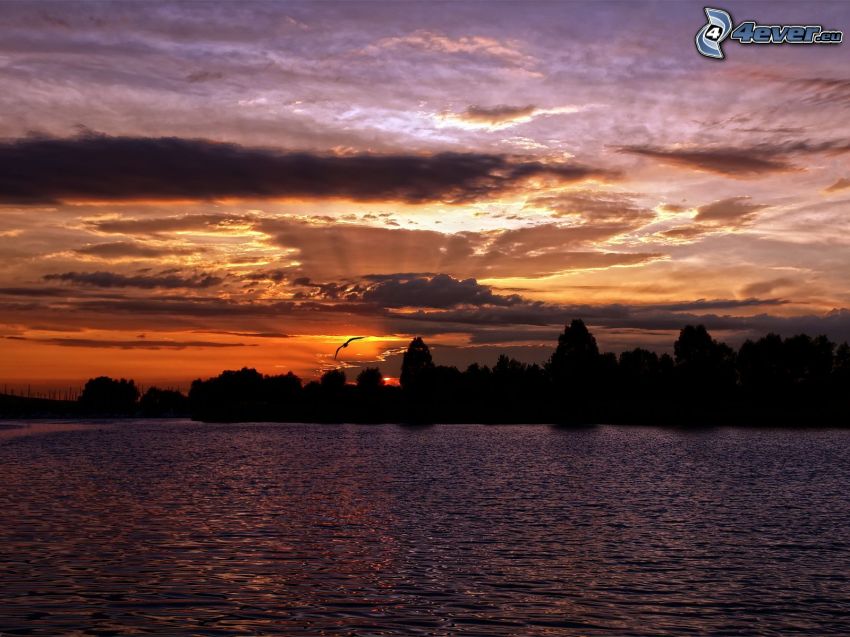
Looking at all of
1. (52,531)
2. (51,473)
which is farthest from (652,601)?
(51,473)

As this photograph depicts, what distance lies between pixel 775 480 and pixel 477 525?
1748 inches

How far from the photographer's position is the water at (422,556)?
2820 cm

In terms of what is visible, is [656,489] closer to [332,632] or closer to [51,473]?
[332,632]

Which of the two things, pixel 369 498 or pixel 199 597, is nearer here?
pixel 199 597

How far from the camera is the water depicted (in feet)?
92.5

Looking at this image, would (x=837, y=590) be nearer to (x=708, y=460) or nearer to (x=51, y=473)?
(x=51, y=473)

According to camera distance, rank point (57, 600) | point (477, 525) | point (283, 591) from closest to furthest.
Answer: point (57, 600) < point (283, 591) < point (477, 525)

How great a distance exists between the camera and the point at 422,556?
129 feet

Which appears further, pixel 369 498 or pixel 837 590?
pixel 369 498

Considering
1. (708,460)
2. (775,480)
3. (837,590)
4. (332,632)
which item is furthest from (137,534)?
(708,460)

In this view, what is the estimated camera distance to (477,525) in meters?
48.9

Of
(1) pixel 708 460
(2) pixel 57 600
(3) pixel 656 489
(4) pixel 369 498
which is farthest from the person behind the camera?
(1) pixel 708 460

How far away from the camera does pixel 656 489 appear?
72.0 metres

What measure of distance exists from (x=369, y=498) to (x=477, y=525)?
1656cm
